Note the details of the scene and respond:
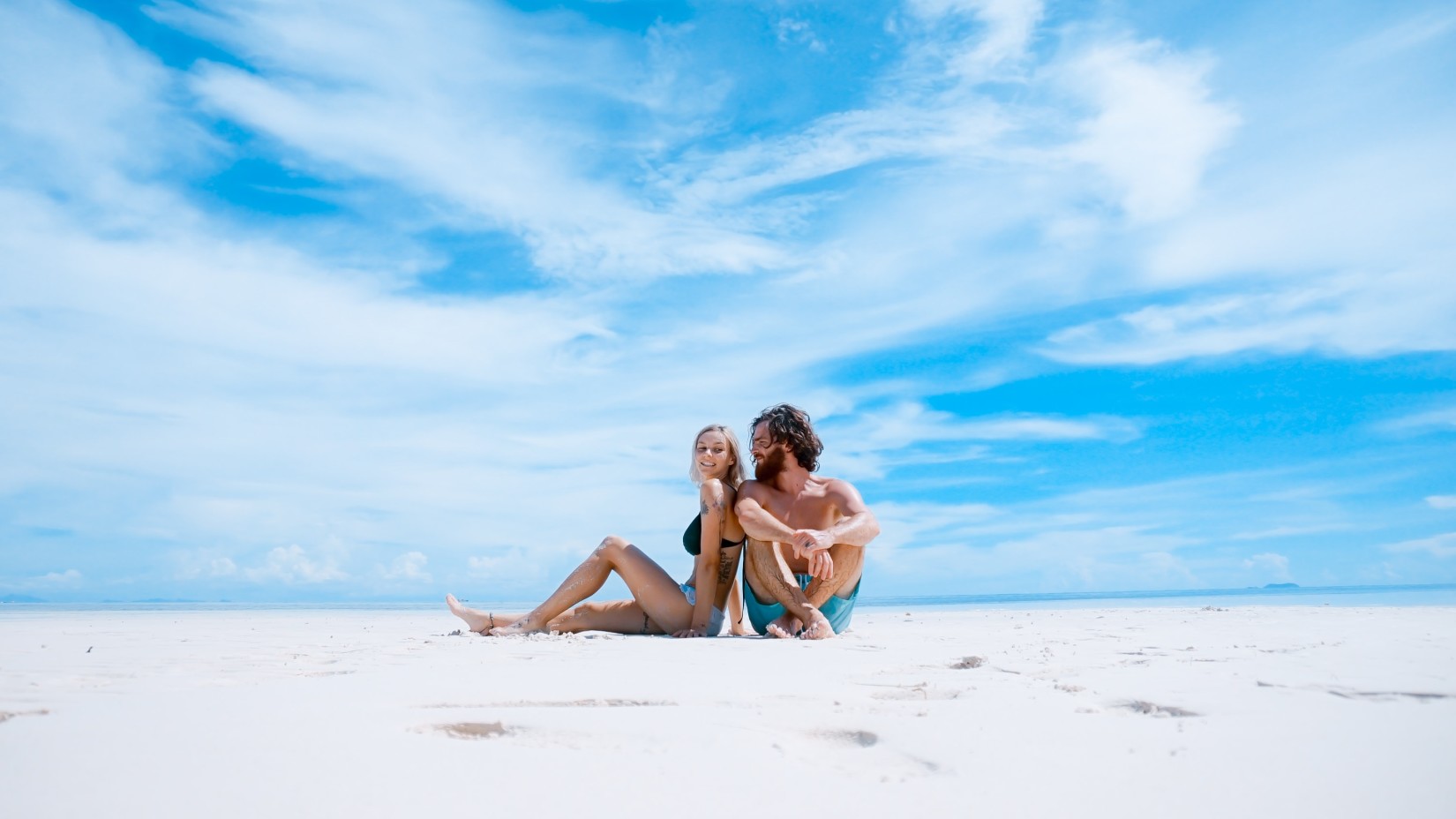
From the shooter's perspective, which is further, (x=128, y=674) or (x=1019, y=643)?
(x=1019, y=643)

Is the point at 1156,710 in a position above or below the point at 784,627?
below

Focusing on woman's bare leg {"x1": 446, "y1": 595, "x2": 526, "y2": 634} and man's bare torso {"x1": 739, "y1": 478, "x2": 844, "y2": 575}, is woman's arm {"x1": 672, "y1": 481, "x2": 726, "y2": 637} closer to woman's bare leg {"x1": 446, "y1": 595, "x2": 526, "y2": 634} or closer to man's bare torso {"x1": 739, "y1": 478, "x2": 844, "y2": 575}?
man's bare torso {"x1": 739, "y1": 478, "x2": 844, "y2": 575}

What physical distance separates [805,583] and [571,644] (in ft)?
5.53

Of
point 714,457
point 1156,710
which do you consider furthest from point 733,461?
point 1156,710

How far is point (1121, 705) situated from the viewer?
277 cm

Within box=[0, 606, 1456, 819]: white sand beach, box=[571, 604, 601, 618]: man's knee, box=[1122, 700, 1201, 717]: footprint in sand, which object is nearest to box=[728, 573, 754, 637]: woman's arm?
box=[571, 604, 601, 618]: man's knee

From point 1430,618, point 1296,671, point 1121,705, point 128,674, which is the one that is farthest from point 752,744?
point 1430,618

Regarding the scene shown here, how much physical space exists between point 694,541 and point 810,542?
1074 millimetres

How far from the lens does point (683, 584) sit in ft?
20.4

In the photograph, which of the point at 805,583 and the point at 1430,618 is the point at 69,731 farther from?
the point at 1430,618

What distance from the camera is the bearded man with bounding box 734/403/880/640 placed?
5.48m

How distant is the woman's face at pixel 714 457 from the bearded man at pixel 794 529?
0.70ft

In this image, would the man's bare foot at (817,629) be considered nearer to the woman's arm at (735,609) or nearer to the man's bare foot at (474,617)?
the woman's arm at (735,609)

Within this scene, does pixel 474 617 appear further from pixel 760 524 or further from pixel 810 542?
pixel 810 542
